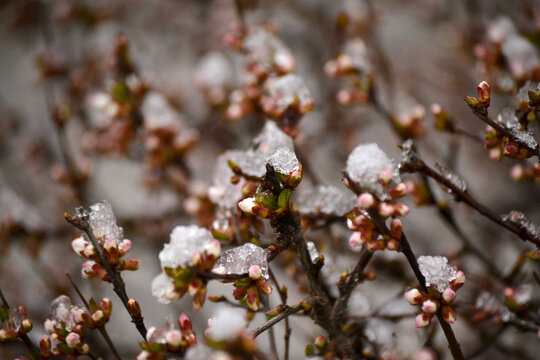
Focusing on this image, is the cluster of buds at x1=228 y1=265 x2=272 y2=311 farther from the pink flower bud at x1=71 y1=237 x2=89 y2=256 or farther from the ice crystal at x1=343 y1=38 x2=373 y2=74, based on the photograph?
the ice crystal at x1=343 y1=38 x2=373 y2=74

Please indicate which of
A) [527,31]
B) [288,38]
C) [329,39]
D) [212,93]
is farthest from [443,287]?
[288,38]

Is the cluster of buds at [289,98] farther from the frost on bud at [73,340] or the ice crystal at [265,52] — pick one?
the frost on bud at [73,340]

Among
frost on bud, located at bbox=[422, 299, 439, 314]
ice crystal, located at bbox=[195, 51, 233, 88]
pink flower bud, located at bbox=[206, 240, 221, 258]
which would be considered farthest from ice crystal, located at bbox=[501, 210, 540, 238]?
ice crystal, located at bbox=[195, 51, 233, 88]

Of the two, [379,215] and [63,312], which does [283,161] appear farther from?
[63,312]

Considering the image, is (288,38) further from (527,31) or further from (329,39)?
(527,31)

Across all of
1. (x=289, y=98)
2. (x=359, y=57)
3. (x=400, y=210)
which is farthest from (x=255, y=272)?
(x=359, y=57)

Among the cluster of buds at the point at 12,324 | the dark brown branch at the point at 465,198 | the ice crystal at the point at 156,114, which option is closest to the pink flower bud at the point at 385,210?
the dark brown branch at the point at 465,198

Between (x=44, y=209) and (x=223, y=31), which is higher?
(x=223, y=31)
